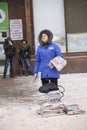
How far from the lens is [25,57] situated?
16.1 m

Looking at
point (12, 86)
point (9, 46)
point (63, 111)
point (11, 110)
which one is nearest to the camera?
point (63, 111)

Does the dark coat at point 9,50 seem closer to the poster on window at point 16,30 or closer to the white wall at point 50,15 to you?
the poster on window at point 16,30

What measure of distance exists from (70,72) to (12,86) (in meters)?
3.23

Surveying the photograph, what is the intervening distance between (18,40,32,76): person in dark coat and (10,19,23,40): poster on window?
714mm

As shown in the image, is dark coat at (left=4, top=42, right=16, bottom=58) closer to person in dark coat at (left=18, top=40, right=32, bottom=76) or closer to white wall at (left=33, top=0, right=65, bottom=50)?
person in dark coat at (left=18, top=40, right=32, bottom=76)

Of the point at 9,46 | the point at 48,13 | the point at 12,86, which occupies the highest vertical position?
the point at 48,13

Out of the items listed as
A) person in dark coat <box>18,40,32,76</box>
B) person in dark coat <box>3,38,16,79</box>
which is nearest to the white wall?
person in dark coat <box>18,40,32,76</box>

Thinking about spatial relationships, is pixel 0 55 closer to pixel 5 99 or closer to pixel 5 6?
pixel 5 6

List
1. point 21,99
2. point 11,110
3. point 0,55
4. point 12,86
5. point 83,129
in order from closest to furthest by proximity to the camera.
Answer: point 83,129 → point 11,110 → point 21,99 → point 12,86 → point 0,55

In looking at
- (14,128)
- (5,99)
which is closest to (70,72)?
(5,99)

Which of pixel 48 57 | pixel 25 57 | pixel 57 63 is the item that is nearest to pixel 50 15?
pixel 25 57

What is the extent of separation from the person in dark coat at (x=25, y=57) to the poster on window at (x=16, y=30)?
71cm

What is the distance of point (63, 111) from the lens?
8.96m

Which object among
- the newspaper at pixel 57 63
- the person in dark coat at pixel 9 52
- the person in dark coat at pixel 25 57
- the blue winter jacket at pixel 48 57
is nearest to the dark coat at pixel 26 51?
the person in dark coat at pixel 25 57
